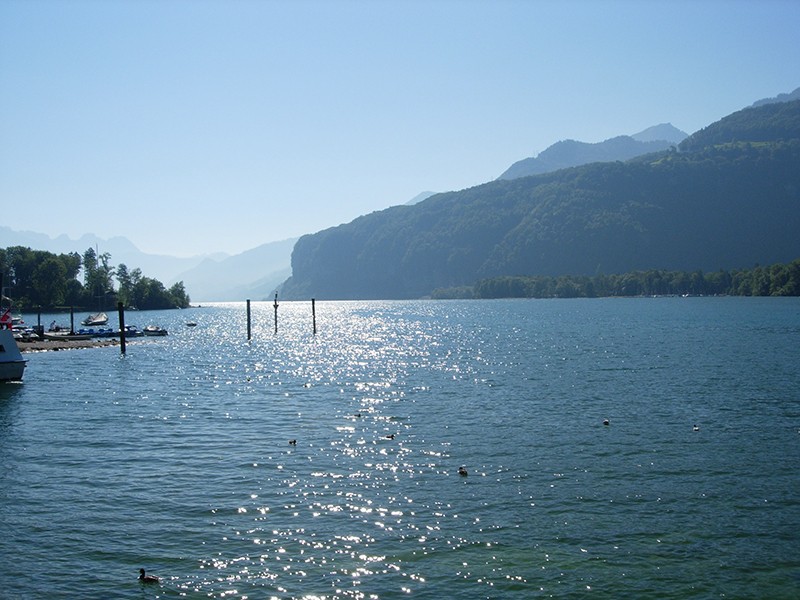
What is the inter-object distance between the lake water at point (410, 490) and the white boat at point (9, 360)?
4141mm

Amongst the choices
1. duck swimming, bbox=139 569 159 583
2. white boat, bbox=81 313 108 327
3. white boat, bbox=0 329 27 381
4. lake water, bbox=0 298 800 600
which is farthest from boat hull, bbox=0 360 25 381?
white boat, bbox=81 313 108 327

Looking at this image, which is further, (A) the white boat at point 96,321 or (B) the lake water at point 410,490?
(A) the white boat at point 96,321

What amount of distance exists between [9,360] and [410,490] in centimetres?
4522

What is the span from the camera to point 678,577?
17.1m

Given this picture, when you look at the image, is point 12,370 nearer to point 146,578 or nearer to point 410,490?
point 410,490

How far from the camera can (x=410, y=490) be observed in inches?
944

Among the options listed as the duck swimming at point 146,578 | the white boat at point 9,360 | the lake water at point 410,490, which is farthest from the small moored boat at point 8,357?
the duck swimming at point 146,578

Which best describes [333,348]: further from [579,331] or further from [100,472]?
[100,472]

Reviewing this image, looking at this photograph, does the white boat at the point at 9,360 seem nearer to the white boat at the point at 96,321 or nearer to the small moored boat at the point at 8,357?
the small moored boat at the point at 8,357

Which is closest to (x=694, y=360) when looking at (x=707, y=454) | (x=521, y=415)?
(x=521, y=415)

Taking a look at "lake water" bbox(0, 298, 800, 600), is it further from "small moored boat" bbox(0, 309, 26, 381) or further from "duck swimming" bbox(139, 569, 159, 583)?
"small moored boat" bbox(0, 309, 26, 381)

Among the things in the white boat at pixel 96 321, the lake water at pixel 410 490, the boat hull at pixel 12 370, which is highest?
the white boat at pixel 96 321

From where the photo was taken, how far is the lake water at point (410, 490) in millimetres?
17281

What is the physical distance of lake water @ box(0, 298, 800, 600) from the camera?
17.3m
